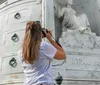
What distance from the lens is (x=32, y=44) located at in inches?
87.1

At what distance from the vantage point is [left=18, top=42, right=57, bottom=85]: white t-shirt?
2166 mm

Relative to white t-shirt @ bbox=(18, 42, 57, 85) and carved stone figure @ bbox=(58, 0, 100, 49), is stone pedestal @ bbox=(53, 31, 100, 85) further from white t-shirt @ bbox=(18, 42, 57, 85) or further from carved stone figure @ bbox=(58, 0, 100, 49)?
white t-shirt @ bbox=(18, 42, 57, 85)

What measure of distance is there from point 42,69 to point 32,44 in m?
0.25

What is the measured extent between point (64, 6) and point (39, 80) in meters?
8.20

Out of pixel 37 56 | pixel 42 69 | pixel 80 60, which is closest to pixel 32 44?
pixel 37 56

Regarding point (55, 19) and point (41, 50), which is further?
point (55, 19)

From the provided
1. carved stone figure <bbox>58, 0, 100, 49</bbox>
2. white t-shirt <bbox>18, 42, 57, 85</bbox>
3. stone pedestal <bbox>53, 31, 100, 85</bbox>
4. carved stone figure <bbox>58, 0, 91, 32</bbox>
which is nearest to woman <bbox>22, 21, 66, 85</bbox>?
white t-shirt <bbox>18, 42, 57, 85</bbox>

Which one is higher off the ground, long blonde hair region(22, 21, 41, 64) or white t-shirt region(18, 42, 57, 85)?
long blonde hair region(22, 21, 41, 64)

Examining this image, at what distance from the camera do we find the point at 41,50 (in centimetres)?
228

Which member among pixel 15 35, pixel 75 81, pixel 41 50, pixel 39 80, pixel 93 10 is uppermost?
pixel 93 10

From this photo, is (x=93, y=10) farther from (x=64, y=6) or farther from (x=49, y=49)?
(x=49, y=49)

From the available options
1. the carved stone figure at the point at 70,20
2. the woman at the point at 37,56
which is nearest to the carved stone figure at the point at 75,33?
the carved stone figure at the point at 70,20

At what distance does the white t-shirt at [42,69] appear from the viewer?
2.17 meters

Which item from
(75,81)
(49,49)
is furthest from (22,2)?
(49,49)
